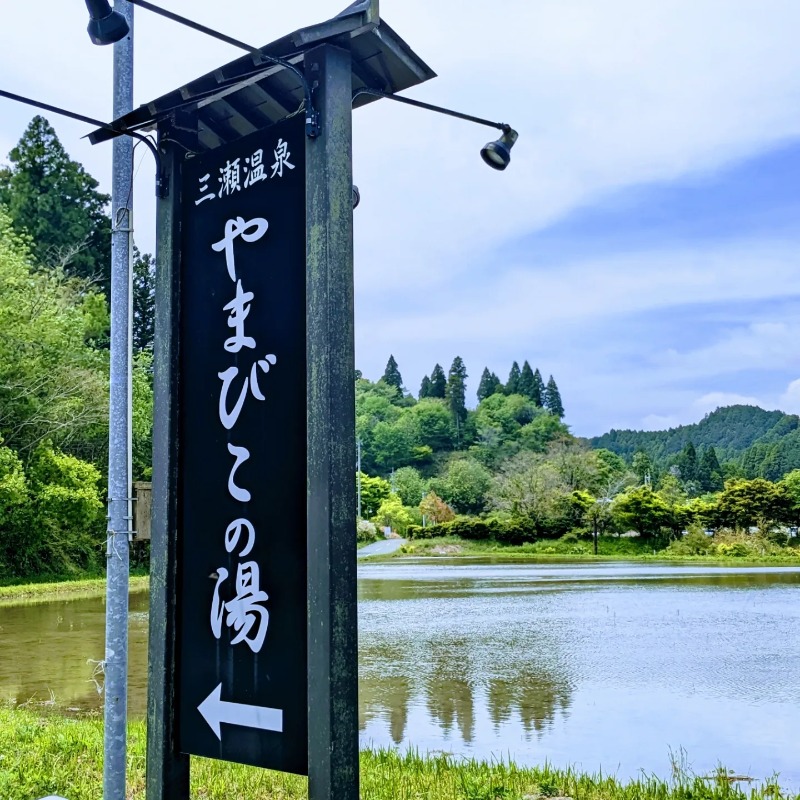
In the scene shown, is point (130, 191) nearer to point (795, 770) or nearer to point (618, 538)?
point (795, 770)

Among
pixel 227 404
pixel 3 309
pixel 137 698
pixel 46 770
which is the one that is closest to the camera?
pixel 227 404

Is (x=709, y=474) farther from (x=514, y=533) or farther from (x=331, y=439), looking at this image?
(x=331, y=439)

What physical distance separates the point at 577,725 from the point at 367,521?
129ft

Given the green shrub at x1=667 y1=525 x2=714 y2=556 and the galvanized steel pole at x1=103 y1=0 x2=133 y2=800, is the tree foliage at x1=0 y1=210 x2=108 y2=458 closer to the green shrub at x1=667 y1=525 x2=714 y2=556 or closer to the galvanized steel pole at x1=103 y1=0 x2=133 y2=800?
the galvanized steel pole at x1=103 y1=0 x2=133 y2=800

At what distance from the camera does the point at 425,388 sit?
258 ft

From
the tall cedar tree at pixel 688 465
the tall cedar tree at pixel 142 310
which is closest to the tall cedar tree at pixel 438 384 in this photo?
the tall cedar tree at pixel 688 465

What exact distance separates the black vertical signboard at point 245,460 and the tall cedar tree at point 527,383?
74.0 meters

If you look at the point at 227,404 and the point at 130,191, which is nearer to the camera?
the point at 227,404

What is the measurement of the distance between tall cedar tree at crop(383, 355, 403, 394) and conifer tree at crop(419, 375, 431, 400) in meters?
3.68

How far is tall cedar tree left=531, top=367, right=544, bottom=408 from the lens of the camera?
253 feet

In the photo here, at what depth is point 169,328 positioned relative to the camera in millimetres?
3350

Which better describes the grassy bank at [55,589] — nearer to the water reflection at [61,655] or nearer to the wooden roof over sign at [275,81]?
the water reflection at [61,655]

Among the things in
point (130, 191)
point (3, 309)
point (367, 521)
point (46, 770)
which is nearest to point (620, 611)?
point (46, 770)

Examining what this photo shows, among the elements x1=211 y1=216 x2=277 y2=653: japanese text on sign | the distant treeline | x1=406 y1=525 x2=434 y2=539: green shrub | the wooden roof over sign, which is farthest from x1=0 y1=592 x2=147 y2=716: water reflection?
the distant treeline
